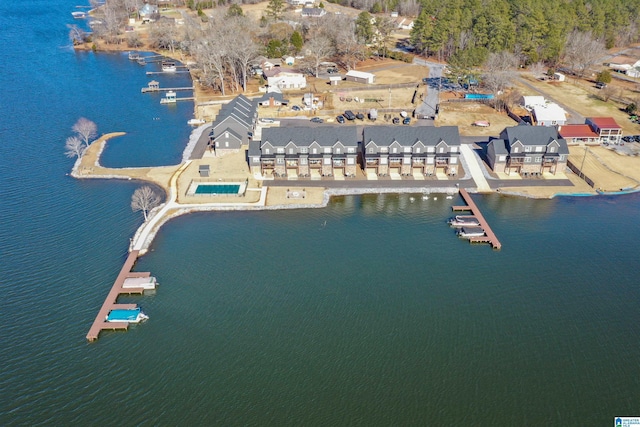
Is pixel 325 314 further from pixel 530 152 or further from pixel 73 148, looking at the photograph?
pixel 73 148

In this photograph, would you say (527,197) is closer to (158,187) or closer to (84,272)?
(158,187)

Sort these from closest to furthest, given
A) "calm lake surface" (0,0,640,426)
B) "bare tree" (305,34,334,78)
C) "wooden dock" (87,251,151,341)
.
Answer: "calm lake surface" (0,0,640,426) < "wooden dock" (87,251,151,341) < "bare tree" (305,34,334,78)

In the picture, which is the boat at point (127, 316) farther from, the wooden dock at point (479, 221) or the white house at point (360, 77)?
the white house at point (360, 77)

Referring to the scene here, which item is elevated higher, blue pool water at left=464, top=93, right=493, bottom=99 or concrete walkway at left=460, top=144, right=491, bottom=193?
blue pool water at left=464, top=93, right=493, bottom=99

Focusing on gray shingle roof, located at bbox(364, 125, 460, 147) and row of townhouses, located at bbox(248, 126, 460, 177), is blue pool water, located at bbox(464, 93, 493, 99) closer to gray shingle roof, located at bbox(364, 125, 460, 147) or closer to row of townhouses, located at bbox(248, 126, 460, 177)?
gray shingle roof, located at bbox(364, 125, 460, 147)

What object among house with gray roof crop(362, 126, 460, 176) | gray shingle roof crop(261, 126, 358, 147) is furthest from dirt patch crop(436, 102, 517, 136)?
gray shingle roof crop(261, 126, 358, 147)

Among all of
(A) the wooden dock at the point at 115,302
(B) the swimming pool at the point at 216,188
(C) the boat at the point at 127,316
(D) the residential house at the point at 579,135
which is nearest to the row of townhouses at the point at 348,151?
(B) the swimming pool at the point at 216,188
